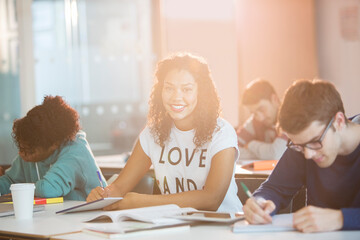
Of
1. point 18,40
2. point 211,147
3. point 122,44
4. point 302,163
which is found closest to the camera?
point 302,163

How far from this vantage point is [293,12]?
6.07m

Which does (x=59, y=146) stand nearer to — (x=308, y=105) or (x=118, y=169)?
(x=118, y=169)

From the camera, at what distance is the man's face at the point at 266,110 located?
4.60 meters

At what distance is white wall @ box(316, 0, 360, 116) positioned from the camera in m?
5.62

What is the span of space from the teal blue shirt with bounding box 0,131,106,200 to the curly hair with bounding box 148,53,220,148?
412 mm

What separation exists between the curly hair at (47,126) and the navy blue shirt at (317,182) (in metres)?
1.21

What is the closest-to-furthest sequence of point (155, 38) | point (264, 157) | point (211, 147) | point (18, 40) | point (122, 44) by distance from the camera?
point (211, 147) → point (264, 157) → point (18, 40) → point (155, 38) → point (122, 44)

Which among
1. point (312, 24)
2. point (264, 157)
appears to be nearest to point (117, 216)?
point (264, 157)

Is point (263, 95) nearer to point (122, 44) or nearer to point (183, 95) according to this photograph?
point (183, 95)

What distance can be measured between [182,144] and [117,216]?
769 millimetres

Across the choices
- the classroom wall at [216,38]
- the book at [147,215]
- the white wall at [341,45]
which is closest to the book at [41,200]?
the book at [147,215]

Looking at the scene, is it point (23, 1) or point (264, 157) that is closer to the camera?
point (264, 157)

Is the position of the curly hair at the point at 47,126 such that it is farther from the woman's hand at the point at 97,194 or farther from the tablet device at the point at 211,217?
the tablet device at the point at 211,217

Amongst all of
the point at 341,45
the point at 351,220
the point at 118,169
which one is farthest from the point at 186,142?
the point at 341,45
